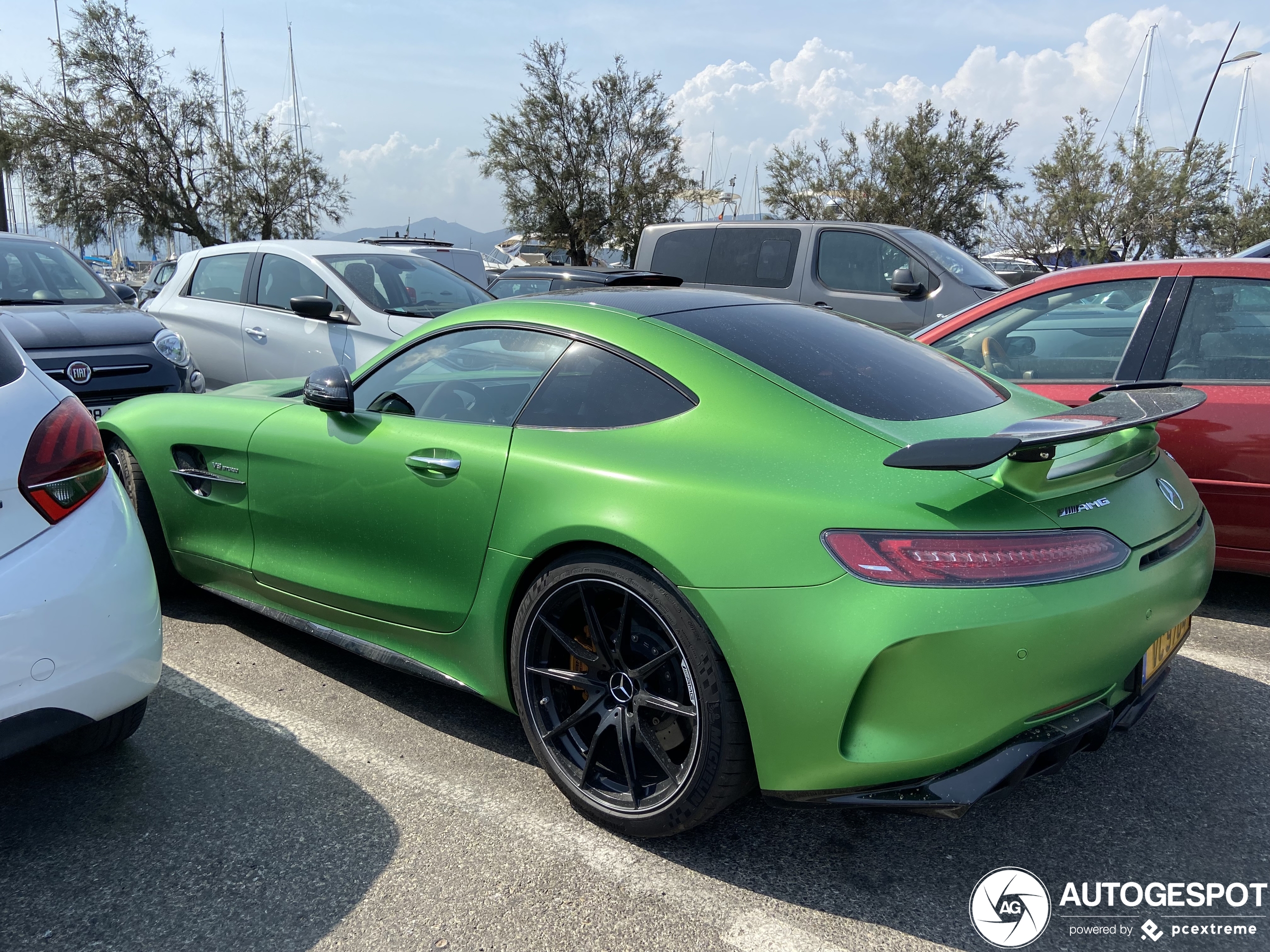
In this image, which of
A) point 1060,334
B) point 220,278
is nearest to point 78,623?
point 1060,334

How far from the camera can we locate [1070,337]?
430 centimetres

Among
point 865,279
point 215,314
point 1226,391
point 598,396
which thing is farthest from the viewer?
point 865,279

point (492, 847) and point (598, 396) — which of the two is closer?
point (492, 847)

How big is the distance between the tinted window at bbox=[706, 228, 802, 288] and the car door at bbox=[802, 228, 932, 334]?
292 mm

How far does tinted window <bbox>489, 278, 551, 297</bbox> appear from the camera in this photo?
34.6 feet

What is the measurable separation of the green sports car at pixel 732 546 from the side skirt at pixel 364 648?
0.5 inches

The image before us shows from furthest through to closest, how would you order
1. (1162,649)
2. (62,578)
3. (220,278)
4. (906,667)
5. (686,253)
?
(686,253) → (220,278) → (1162,649) → (62,578) → (906,667)

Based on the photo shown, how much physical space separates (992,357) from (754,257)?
517 cm

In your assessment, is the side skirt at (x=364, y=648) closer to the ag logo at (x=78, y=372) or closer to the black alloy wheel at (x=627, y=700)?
the black alloy wheel at (x=627, y=700)

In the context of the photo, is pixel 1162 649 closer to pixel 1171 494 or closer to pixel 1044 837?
pixel 1171 494

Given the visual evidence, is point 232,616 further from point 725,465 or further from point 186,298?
point 186,298

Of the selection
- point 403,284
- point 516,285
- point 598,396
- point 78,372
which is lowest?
point 78,372

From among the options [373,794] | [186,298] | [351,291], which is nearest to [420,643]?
[373,794]

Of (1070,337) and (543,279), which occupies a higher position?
(1070,337)
